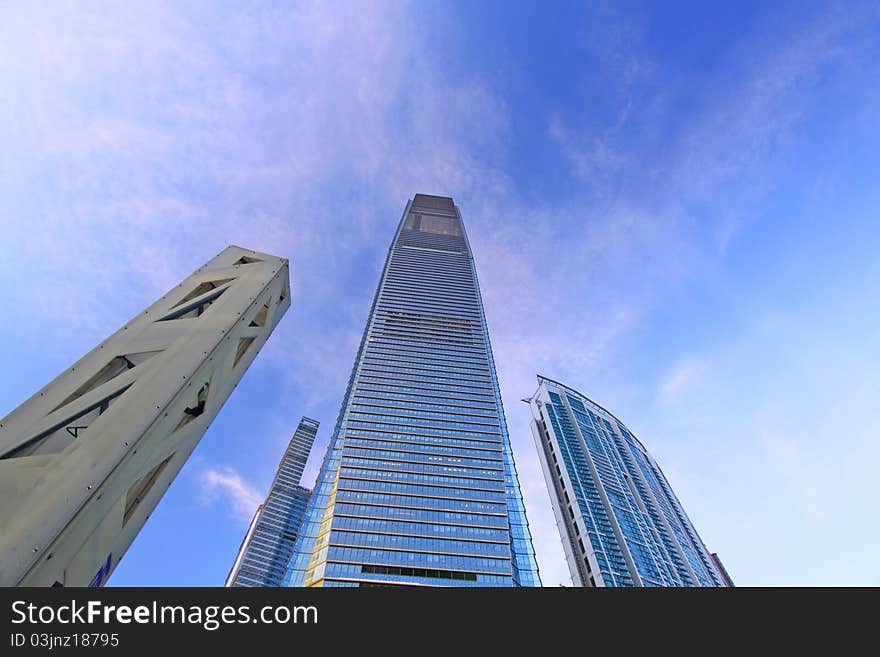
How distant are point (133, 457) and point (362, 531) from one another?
51173 mm

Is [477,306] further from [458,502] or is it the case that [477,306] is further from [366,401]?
[458,502]

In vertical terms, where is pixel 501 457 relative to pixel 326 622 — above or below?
above

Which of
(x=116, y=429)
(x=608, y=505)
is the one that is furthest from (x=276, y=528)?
(x=116, y=429)

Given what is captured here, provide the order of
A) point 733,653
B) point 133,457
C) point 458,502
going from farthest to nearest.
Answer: point 458,502 < point 133,457 < point 733,653

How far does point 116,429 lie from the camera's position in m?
3.55

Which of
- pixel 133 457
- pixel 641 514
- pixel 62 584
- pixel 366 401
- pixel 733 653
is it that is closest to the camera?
pixel 733 653

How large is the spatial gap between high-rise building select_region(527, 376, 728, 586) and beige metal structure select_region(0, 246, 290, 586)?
227ft

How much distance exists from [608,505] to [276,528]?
263ft

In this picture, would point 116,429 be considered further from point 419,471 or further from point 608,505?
point 608,505

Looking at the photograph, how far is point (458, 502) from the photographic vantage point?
5453 cm

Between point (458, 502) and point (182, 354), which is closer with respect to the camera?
point (182, 354)

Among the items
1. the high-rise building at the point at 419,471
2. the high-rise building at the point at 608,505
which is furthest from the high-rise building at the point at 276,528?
the high-rise building at the point at 608,505

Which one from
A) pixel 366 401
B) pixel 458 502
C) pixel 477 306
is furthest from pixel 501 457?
pixel 477 306

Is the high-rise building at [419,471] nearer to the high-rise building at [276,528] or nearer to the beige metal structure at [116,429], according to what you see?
the beige metal structure at [116,429]
